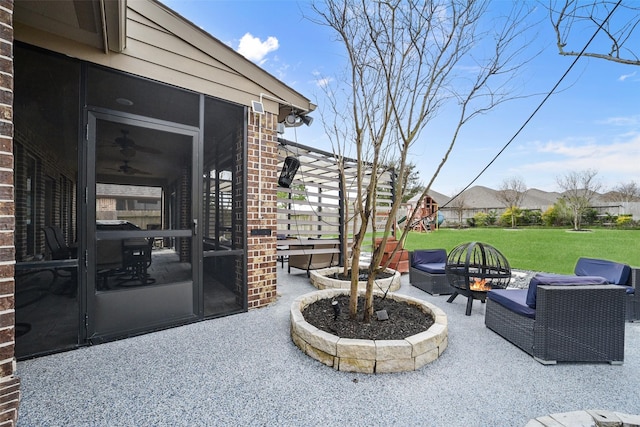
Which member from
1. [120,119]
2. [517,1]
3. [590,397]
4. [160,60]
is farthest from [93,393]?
[517,1]

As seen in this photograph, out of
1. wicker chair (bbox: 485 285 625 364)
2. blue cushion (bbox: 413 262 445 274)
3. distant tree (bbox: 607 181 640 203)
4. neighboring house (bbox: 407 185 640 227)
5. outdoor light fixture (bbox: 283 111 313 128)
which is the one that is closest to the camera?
wicker chair (bbox: 485 285 625 364)

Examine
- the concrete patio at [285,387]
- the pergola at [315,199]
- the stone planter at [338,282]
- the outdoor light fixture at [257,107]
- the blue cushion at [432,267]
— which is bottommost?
the concrete patio at [285,387]

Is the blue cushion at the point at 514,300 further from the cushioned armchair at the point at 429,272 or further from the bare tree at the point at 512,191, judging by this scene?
the bare tree at the point at 512,191

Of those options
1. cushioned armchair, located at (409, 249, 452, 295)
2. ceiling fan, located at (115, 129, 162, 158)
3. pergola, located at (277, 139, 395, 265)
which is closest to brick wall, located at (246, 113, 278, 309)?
pergola, located at (277, 139, 395, 265)

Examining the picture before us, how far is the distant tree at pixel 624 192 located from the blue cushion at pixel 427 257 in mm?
21174

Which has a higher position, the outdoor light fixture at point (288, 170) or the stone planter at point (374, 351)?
the outdoor light fixture at point (288, 170)

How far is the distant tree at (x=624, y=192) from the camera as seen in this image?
58.2ft

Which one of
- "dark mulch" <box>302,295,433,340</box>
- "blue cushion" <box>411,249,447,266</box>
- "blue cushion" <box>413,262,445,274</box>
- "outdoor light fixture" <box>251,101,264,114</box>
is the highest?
"outdoor light fixture" <box>251,101,264,114</box>

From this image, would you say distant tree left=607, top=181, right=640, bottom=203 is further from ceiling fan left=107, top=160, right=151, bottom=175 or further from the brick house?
ceiling fan left=107, top=160, right=151, bottom=175

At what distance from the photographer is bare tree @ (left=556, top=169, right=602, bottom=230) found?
610 inches

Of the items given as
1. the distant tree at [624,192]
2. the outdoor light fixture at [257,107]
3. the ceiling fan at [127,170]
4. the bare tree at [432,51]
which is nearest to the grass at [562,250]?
the bare tree at [432,51]

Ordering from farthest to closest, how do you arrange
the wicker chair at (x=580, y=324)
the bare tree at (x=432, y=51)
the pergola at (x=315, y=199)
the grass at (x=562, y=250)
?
1. the grass at (x=562, y=250)
2. the pergola at (x=315, y=199)
3. the bare tree at (x=432, y=51)
4. the wicker chair at (x=580, y=324)

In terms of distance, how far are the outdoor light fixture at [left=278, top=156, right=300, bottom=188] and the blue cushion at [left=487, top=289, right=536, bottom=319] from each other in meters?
3.39

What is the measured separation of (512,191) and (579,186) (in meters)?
5.72
